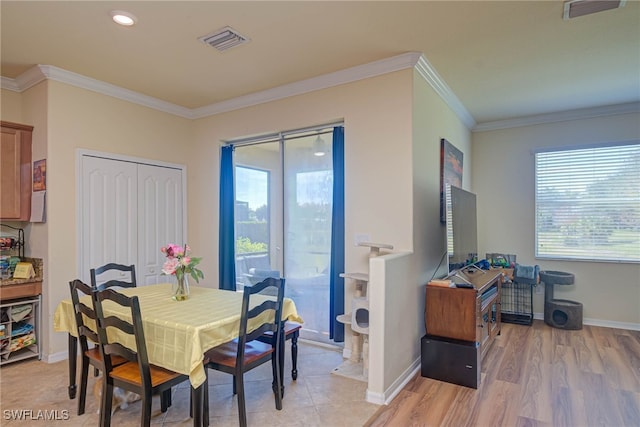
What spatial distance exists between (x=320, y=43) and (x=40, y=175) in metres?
2.92

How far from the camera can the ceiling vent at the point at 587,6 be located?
2266mm

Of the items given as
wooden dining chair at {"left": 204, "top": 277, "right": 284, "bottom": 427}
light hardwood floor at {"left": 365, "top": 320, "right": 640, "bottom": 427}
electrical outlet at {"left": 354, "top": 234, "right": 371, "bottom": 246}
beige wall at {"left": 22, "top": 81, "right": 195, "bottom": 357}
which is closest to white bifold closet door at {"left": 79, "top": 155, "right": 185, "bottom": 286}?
beige wall at {"left": 22, "top": 81, "right": 195, "bottom": 357}

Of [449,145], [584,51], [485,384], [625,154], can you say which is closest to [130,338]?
[485,384]

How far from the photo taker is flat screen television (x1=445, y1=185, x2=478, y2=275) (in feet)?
10.9

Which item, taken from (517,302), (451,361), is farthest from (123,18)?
(517,302)

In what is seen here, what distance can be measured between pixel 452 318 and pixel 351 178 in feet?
5.08

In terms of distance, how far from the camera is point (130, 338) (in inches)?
83.1

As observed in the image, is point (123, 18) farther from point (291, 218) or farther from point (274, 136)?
point (291, 218)

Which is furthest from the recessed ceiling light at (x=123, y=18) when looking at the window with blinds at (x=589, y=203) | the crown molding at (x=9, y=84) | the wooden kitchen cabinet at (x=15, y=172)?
the window with blinds at (x=589, y=203)

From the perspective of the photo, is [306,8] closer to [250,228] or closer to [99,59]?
[99,59]

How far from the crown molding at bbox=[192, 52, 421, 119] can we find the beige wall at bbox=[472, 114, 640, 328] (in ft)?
8.96

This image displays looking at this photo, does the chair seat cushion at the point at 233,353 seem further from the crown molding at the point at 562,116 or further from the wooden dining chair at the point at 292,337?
the crown molding at the point at 562,116

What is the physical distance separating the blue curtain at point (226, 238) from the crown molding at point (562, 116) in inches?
144

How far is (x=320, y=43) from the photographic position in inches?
112
